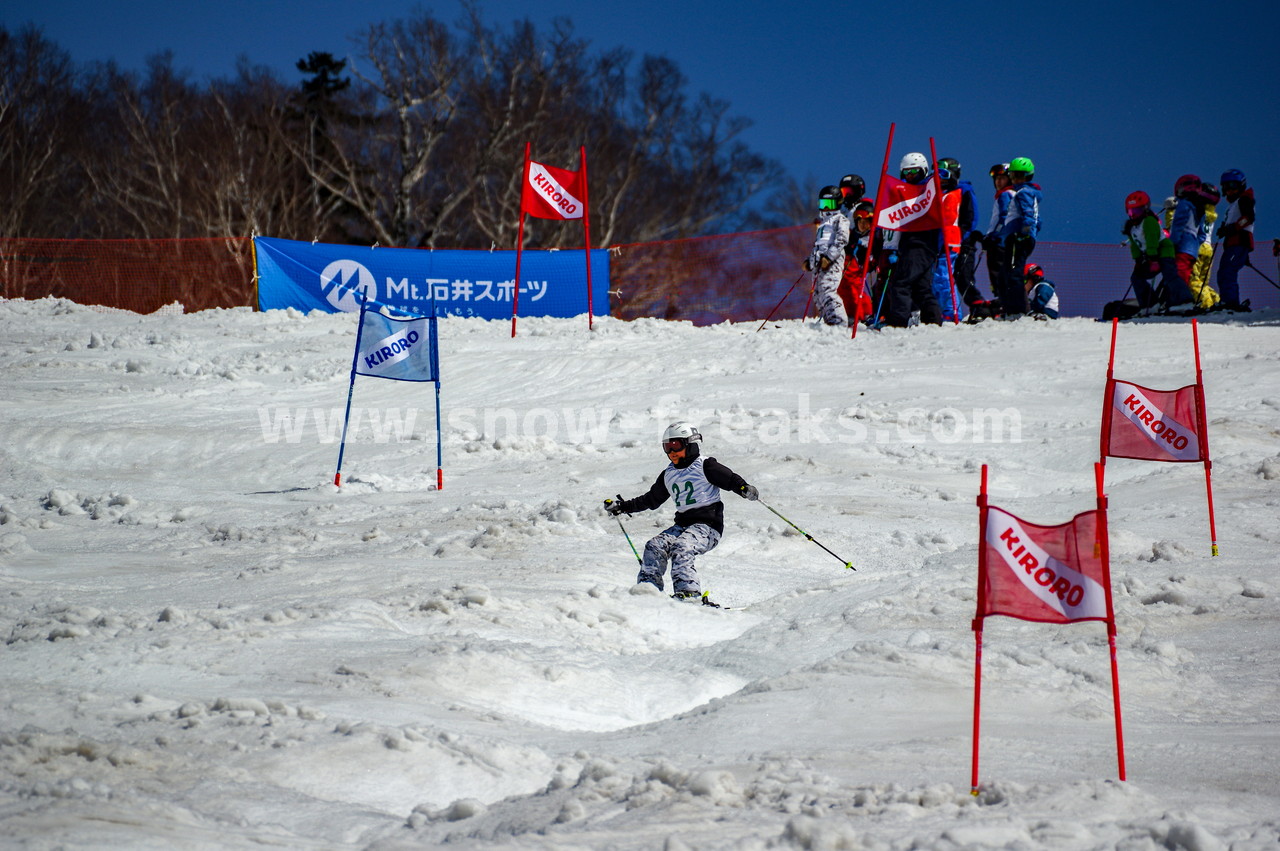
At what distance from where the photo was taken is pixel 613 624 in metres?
6.41

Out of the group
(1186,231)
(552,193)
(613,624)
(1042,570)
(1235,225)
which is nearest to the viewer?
(1042,570)

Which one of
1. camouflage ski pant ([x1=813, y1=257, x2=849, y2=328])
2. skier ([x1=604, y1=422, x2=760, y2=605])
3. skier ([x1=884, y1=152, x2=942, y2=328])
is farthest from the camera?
camouflage ski pant ([x1=813, y1=257, x2=849, y2=328])

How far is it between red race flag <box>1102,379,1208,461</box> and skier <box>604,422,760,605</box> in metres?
2.28

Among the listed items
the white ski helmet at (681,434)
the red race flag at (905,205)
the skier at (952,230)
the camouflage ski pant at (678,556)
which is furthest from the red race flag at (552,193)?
the camouflage ski pant at (678,556)

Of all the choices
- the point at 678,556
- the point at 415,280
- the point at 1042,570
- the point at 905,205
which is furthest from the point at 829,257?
the point at 1042,570

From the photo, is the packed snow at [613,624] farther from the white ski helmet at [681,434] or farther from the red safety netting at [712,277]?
the red safety netting at [712,277]

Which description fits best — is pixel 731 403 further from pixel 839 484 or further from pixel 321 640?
pixel 321 640

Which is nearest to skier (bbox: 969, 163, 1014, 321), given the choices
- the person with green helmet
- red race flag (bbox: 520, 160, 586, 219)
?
the person with green helmet

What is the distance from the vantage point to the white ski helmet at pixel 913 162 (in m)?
15.7

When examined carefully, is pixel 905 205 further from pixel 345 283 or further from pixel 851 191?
pixel 345 283

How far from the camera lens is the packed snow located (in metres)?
3.62

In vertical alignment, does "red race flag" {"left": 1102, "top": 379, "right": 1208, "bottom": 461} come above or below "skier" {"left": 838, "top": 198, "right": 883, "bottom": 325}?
below

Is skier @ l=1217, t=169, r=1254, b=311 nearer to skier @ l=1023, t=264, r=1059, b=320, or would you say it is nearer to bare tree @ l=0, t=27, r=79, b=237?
skier @ l=1023, t=264, r=1059, b=320

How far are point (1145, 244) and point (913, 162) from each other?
135 inches
